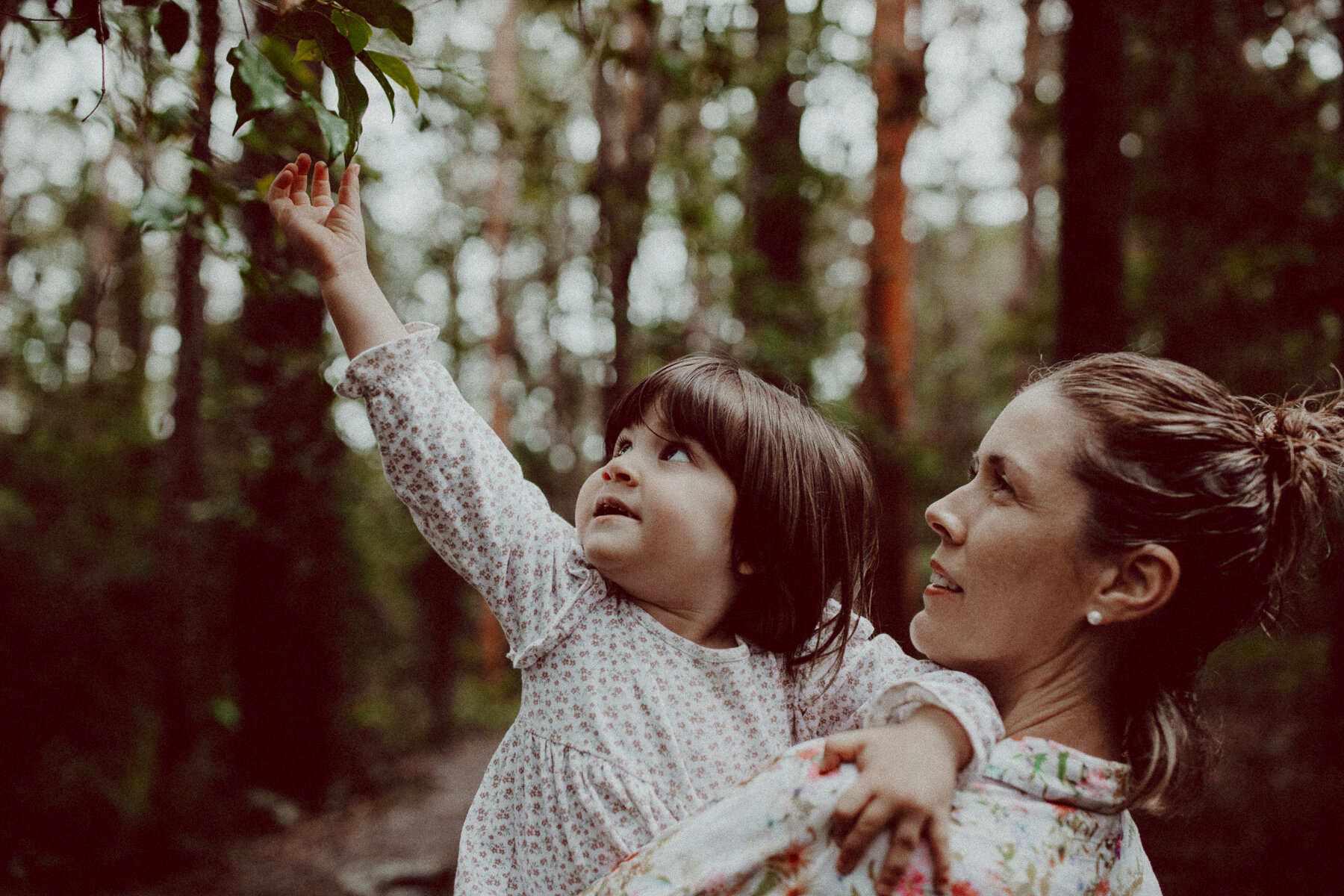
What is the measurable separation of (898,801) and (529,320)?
411 inches

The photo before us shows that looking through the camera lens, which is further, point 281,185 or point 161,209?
point 161,209

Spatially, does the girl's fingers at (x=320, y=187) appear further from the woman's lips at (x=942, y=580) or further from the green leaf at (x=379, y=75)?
the woman's lips at (x=942, y=580)

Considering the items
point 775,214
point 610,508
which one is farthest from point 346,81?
point 775,214

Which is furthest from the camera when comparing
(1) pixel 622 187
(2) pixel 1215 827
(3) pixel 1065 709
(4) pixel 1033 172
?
(4) pixel 1033 172

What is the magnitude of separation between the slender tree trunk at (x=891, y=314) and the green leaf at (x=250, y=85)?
566 cm

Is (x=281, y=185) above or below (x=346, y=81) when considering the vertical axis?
below

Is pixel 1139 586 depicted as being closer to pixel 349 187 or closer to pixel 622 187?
pixel 349 187

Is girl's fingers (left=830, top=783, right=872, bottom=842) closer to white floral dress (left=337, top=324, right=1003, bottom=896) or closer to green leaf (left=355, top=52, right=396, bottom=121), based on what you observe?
white floral dress (left=337, top=324, right=1003, bottom=896)

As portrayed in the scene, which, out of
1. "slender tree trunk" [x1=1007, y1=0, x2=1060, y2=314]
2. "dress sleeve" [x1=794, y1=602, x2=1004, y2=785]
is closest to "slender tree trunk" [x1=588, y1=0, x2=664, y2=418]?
"dress sleeve" [x1=794, y1=602, x2=1004, y2=785]

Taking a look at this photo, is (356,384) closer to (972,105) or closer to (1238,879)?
(1238,879)

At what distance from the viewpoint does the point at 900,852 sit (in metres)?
1.09

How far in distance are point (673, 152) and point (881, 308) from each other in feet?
11.0

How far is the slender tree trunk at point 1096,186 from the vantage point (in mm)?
3838

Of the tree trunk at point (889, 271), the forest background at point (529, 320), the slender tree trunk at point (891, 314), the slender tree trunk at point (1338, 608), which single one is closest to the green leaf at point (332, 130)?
the forest background at point (529, 320)
